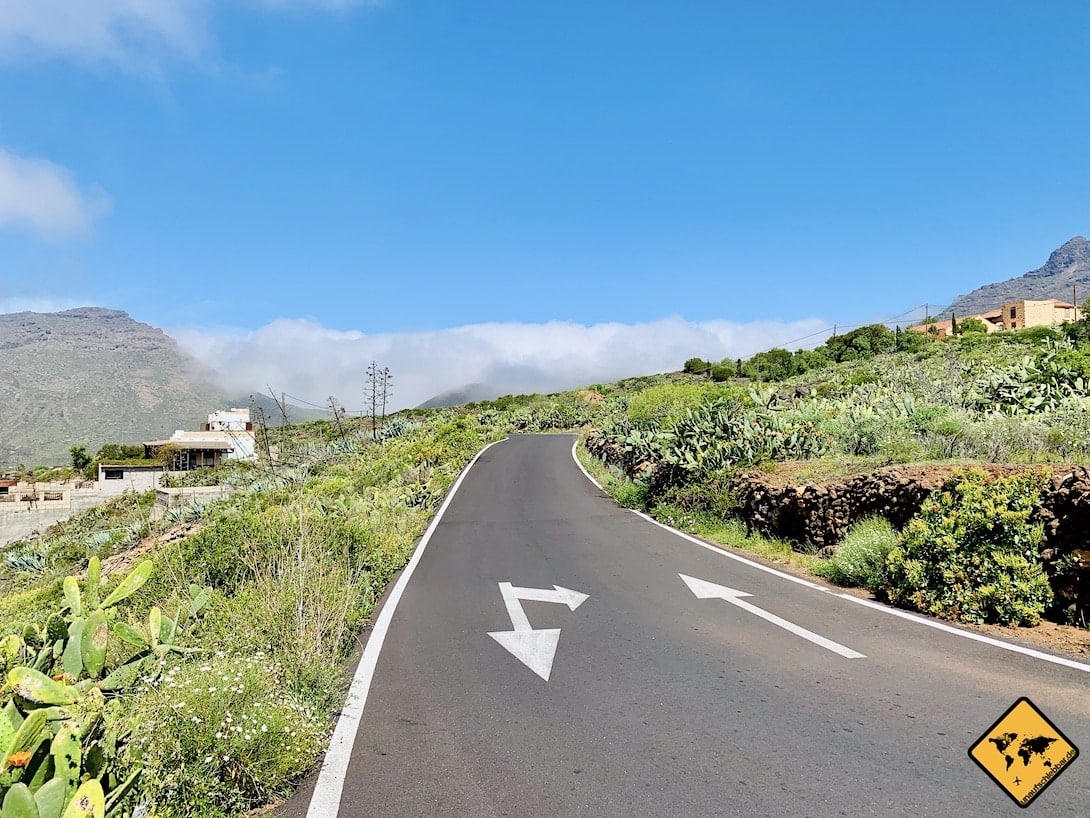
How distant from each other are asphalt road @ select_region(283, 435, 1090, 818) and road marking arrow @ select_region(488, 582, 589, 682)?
0.17 feet

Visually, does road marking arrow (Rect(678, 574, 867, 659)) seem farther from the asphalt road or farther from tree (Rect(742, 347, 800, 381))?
tree (Rect(742, 347, 800, 381))

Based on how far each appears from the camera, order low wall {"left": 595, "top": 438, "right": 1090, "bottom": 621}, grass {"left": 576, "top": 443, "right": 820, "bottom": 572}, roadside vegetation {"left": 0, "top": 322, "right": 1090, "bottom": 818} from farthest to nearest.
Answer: grass {"left": 576, "top": 443, "right": 820, "bottom": 572}, low wall {"left": 595, "top": 438, "right": 1090, "bottom": 621}, roadside vegetation {"left": 0, "top": 322, "right": 1090, "bottom": 818}

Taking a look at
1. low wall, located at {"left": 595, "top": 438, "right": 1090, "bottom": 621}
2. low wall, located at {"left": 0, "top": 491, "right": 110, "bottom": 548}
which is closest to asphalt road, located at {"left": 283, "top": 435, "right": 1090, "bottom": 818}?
Answer: low wall, located at {"left": 595, "top": 438, "right": 1090, "bottom": 621}

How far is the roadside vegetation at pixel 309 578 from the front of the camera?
395 centimetres

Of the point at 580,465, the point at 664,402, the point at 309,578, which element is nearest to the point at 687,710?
the point at 309,578

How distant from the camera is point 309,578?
8.18 metres

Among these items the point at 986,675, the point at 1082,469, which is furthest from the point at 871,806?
the point at 1082,469

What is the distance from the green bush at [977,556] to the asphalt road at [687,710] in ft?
2.04

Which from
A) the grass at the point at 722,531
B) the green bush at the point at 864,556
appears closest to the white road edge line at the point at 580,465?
the grass at the point at 722,531

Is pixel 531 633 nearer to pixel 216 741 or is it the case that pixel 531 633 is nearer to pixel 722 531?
pixel 216 741

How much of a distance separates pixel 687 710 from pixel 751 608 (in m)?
3.59

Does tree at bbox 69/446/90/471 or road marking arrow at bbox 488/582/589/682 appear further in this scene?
tree at bbox 69/446/90/471

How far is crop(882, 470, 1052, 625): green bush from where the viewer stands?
7.59m

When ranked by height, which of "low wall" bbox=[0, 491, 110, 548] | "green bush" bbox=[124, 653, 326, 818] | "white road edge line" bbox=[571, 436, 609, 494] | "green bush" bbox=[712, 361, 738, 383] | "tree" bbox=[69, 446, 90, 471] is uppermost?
"green bush" bbox=[712, 361, 738, 383]
